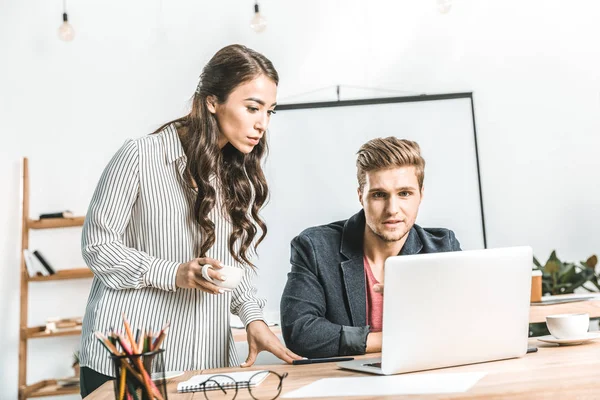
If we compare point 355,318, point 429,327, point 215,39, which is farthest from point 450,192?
point 429,327

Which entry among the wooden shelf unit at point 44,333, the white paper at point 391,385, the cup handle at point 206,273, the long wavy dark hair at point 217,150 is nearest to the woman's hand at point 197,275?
the cup handle at point 206,273

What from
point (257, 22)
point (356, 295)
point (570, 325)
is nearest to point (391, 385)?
point (570, 325)

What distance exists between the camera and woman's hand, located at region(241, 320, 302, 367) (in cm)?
163

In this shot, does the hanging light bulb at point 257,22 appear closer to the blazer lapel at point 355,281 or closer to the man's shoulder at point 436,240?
the man's shoulder at point 436,240

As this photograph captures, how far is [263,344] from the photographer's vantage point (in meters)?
1.67

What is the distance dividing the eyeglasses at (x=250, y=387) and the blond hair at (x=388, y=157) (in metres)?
0.85

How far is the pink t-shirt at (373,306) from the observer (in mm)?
2057

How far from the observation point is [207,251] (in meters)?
1.75

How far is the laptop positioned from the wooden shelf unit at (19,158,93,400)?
9.91 feet

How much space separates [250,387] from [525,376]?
0.49 m

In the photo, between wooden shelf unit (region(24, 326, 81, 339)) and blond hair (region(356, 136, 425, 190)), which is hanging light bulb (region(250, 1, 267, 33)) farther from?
wooden shelf unit (region(24, 326, 81, 339))

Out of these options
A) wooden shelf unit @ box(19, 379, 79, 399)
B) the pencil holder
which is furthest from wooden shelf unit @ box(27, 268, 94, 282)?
the pencil holder

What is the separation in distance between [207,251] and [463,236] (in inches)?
96.6

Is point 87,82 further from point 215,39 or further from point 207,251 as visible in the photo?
point 207,251
